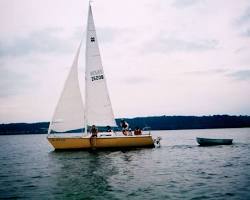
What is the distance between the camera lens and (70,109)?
28688 mm

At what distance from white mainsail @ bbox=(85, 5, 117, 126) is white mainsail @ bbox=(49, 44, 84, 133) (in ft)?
3.02

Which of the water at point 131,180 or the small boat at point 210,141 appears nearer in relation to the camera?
the water at point 131,180

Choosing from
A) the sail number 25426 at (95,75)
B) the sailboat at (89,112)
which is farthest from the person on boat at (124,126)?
the sail number 25426 at (95,75)

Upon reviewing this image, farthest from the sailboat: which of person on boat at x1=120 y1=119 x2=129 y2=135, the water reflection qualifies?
the water reflection

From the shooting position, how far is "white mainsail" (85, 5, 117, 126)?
29672 mm

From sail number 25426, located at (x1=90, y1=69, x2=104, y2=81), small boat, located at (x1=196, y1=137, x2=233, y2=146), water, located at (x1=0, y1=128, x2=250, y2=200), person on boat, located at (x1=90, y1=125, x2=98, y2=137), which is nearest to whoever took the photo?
water, located at (x1=0, y1=128, x2=250, y2=200)

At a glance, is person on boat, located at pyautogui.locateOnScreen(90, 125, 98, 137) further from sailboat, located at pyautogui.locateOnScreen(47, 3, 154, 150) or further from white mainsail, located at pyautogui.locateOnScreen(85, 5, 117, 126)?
white mainsail, located at pyautogui.locateOnScreen(85, 5, 117, 126)

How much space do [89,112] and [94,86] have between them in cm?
242

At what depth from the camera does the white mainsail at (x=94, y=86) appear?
29672mm

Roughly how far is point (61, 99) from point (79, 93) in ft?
5.47

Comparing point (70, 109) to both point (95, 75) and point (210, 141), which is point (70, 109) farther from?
point (210, 141)

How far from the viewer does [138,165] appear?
73.8 ft

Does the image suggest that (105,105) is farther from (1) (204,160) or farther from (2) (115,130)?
(1) (204,160)

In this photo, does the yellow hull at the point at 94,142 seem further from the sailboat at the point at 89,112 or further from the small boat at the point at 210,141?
the small boat at the point at 210,141
